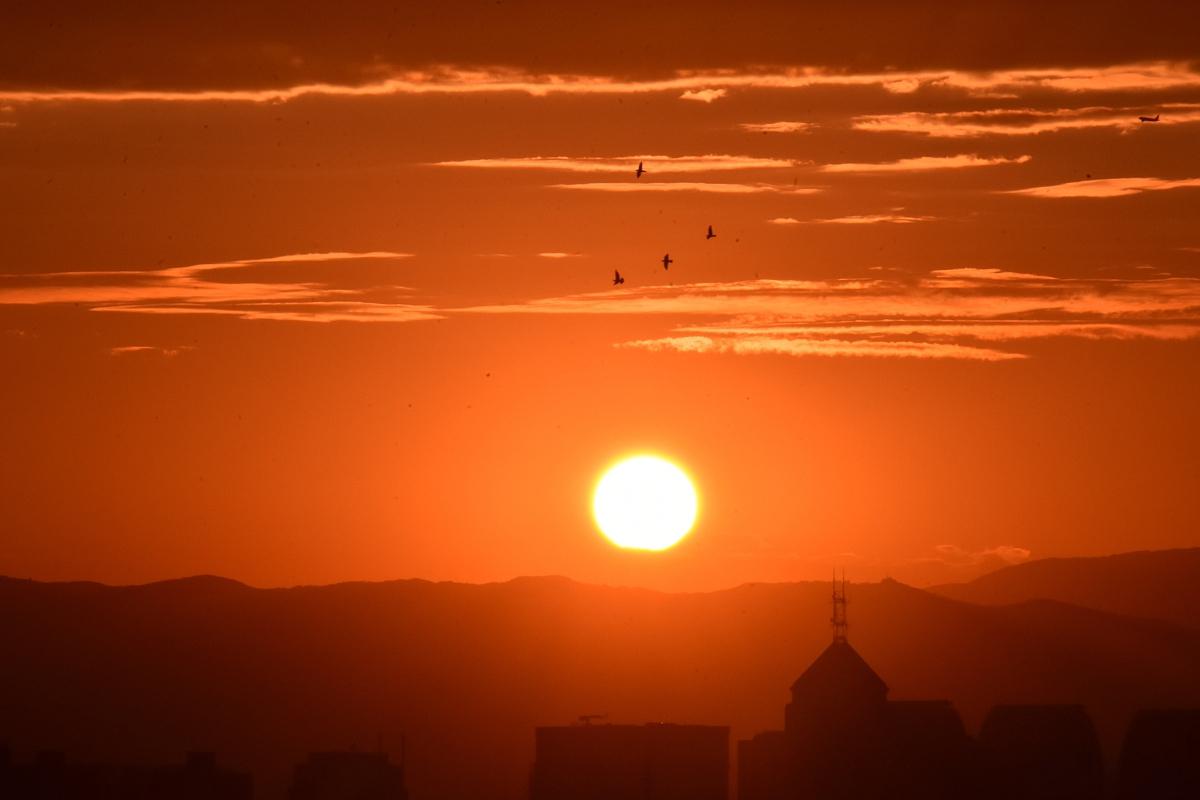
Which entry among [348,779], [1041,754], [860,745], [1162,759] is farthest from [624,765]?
[1162,759]

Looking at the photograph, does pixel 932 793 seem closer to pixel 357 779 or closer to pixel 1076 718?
pixel 1076 718

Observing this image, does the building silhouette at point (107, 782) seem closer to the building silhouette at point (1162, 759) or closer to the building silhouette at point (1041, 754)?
the building silhouette at point (1041, 754)

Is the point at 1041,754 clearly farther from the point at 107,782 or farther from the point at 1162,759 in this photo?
the point at 107,782

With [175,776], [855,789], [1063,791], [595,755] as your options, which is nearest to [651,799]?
[595,755]

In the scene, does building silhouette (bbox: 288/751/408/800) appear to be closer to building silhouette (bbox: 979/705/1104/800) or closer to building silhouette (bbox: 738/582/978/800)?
→ building silhouette (bbox: 738/582/978/800)

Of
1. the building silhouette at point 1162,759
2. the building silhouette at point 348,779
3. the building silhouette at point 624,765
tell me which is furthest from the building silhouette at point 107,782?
the building silhouette at point 1162,759

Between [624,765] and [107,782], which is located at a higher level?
[624,765]
